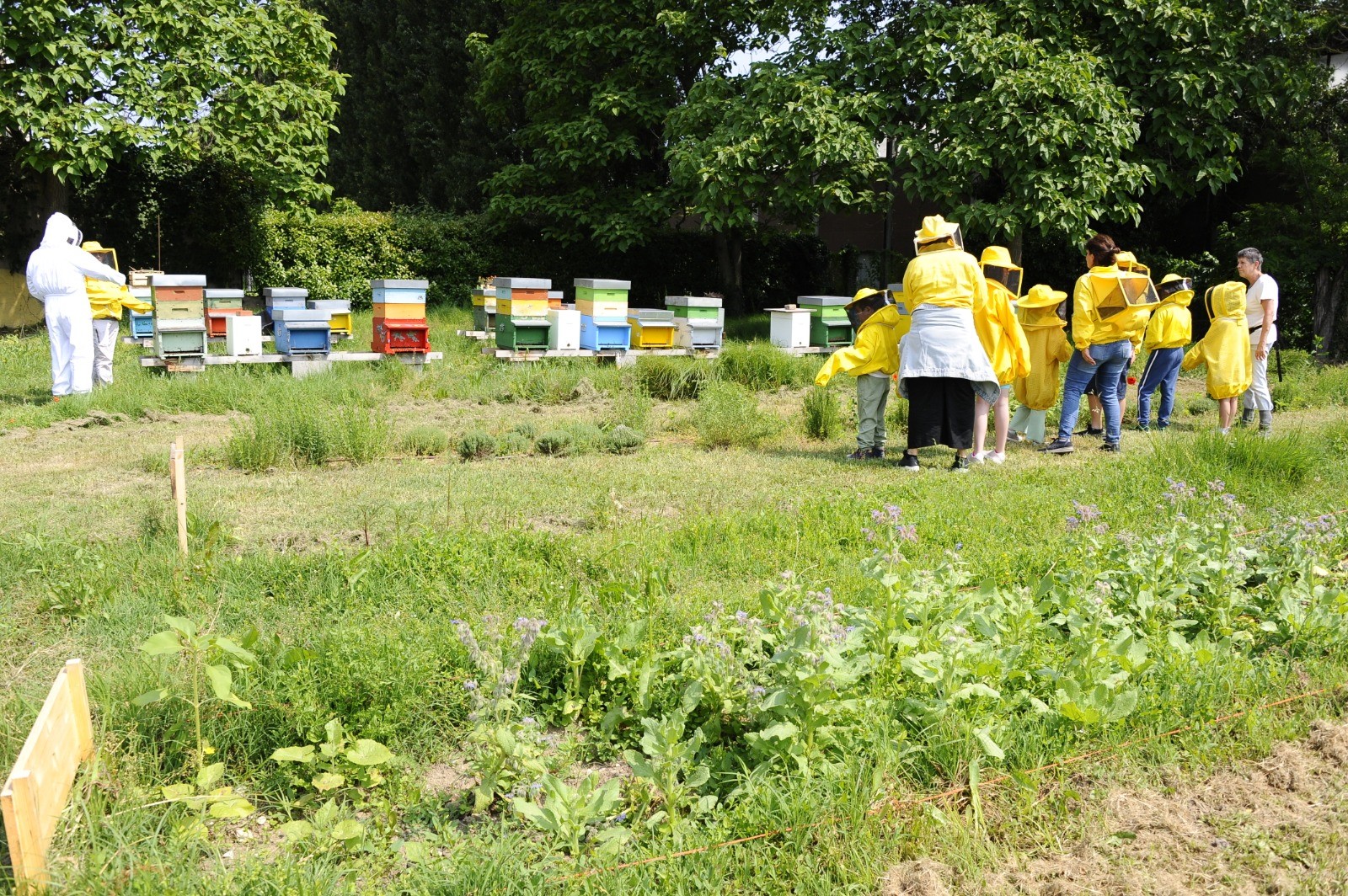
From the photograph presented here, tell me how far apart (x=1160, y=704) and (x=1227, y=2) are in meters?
16.2

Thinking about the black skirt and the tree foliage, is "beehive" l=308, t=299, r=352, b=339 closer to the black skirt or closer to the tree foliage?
the tree foliage

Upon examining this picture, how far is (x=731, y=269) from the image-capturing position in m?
22.3

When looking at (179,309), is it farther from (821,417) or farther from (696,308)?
(821,417)

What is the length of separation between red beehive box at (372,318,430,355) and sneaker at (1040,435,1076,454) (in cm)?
768

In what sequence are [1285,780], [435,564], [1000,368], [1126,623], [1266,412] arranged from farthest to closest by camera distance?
→ [1266,412] < [1000,368] < [435,564] < [1126,623] < [1285,780]

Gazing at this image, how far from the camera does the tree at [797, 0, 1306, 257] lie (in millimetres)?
15531

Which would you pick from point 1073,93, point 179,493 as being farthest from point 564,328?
point 179,493

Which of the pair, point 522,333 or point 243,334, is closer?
point 243,334

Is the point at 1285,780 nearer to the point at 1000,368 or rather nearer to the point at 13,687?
the point at 13,687

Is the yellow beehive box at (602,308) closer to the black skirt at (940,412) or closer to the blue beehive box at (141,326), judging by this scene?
the blue beehive box at (141,326)

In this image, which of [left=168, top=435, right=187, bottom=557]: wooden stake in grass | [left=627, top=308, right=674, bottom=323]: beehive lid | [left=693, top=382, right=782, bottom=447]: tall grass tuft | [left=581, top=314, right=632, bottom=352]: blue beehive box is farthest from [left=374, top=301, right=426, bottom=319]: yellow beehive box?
[left=168, top=435, right=187, bottom=557]: wooden stake in grass

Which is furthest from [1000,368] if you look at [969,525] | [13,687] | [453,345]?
[453,345]

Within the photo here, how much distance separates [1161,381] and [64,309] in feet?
37.1

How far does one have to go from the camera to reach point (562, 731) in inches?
153
